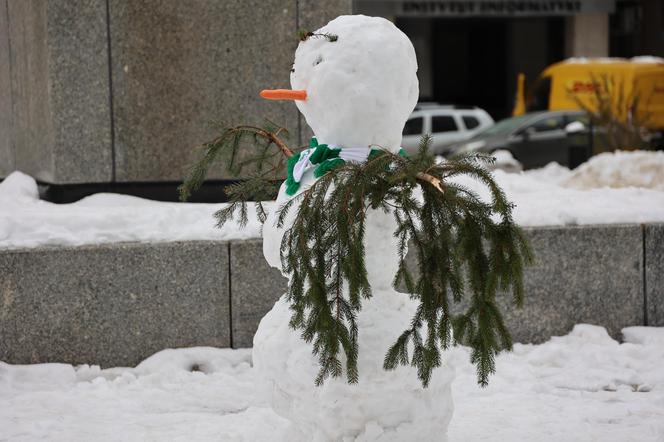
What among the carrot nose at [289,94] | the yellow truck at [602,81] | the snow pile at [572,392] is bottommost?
the snow pile at [572,392]

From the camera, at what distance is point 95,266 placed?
6262mm

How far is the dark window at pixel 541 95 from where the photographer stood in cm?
2291

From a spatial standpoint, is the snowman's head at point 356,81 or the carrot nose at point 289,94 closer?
the snowman's head at point 356,81

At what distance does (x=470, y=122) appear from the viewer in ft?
69.5

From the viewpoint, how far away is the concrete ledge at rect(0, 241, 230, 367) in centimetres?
620

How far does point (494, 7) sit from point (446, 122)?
25.8 feet

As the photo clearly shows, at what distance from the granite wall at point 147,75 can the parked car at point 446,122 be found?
12858 millimetres

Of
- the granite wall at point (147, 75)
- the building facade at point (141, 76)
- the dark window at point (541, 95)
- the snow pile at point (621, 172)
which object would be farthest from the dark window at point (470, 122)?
the granite wall at point (147, 75)

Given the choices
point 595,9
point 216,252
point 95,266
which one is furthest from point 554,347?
point 595,9

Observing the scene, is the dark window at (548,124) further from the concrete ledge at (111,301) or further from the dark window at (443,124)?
the concrete ledge at (111,301)

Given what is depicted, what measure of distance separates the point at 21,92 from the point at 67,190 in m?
1.19

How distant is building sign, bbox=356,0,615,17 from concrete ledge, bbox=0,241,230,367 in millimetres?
21265

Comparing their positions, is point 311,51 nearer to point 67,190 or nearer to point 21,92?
point 67,190

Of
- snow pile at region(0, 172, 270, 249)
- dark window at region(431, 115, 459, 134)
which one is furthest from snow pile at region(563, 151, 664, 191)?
dark window at region(431, 115, 459, 134)
